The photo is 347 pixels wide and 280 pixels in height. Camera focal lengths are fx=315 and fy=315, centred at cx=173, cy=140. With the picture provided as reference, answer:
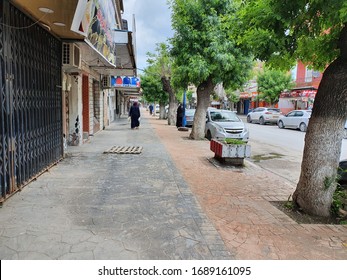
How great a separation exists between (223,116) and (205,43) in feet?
12.9

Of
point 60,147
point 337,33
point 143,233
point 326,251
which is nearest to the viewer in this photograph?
point 326,251

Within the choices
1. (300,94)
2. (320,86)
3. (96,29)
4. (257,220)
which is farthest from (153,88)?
(257,220)

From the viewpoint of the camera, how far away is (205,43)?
12.5 metres

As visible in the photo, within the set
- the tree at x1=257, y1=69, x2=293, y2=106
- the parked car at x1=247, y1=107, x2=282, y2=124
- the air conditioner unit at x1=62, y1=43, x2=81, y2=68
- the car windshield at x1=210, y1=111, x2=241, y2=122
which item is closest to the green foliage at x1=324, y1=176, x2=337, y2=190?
the air conditioner unit at x1=62, y1=43, x2=81, y2=68

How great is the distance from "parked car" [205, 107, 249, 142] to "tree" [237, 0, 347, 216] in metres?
6.55

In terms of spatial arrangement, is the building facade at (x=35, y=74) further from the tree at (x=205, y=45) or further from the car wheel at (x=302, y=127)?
the car wheel at (x=302, y=127)

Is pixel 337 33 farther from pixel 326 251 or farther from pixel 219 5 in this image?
pixel 219 5

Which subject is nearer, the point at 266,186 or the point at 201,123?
the point at 266,186

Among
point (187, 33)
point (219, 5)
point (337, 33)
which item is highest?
point (219, 5)

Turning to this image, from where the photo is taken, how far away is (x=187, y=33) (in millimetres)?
12438

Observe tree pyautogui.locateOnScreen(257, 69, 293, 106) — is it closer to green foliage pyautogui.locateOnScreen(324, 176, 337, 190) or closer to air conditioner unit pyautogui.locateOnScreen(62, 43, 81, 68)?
air conditioner unit pyautogui.locateOnScreen(62, 43, 81, 68)

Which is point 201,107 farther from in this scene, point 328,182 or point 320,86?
point 328,182

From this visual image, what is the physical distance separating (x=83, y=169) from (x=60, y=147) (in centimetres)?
134

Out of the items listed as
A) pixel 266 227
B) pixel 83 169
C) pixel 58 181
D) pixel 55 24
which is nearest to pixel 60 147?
pixel 83 169
